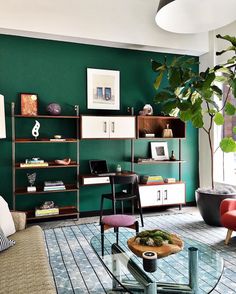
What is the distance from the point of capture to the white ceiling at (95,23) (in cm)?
402

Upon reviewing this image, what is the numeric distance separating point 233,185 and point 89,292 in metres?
3.37

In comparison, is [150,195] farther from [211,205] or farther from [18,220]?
[18,220]

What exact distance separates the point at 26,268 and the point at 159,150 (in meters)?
3.65

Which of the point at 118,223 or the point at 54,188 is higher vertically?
the point at 54,188

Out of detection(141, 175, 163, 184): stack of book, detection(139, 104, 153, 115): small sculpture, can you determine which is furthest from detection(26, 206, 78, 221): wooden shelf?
detection(139, 104, 153, 115): small sculpture

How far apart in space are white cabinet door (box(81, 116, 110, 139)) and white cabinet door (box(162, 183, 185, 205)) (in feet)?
4.76

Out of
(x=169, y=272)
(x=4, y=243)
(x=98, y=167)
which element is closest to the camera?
(x=169, y=272)

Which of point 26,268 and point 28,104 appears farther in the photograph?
point 28,104

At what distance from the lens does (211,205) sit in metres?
4.02

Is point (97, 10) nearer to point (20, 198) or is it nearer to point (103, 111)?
point (103, 111)

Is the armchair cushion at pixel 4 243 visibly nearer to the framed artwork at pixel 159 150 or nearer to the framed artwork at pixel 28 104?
the framed artwork at pixel 28 104

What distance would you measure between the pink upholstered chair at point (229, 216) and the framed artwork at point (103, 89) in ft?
7.84

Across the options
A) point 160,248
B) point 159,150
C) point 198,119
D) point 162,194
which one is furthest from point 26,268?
point 159,150

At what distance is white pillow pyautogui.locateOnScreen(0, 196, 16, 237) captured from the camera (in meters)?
2.38
